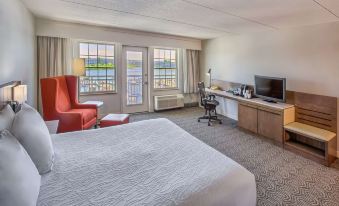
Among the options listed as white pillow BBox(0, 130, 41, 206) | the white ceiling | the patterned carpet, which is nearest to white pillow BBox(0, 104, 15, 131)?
white pillow BBox(0, 130, 41, 206)

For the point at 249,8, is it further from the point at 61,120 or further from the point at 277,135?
the point at 61,120

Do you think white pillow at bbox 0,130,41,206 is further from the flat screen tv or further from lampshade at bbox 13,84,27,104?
the flat screen tv

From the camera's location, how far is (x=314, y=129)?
10.9ft

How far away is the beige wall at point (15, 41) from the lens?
7.25ft

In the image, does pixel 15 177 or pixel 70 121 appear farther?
pixel 70 121

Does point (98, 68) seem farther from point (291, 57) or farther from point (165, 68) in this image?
point (291, 57)

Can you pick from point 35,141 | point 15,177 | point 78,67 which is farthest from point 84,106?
point 15,177

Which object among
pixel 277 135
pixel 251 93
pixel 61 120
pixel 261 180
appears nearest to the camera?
pixel 261 180

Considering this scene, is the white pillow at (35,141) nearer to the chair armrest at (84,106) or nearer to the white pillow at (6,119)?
the white pillow at (6,119)

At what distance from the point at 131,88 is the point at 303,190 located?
183 inches

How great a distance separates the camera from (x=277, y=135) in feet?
11.8

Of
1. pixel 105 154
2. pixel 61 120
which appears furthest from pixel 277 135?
pixel 61 120

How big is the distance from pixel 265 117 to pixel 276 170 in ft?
4.41

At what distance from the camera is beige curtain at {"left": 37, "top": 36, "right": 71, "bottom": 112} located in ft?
14.1
